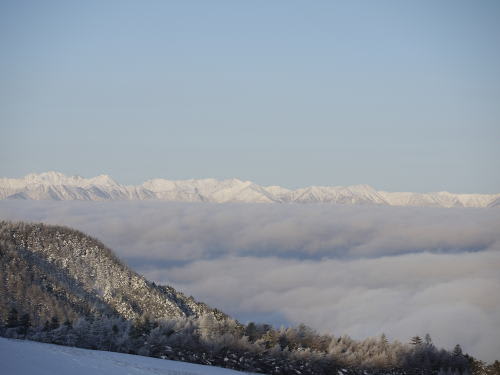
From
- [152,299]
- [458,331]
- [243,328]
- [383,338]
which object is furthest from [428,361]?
[458,331]

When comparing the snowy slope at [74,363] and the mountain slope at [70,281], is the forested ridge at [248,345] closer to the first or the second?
the snowy slope at [74,363]

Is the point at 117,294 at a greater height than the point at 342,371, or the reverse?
the point at 117,294

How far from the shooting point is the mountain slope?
365 ft

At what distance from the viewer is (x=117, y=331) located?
48.4m

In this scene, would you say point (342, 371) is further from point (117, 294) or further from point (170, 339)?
point (117, 294)

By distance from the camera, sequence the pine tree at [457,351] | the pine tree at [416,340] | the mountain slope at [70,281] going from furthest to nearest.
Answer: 1. the mountain slope at [70,281]
2. the pine tree at [416,340]
3. the pine tree at [457,351]

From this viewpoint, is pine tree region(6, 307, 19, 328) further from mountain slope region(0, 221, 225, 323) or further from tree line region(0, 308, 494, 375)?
mountain slope region(0, 221, 225, 323)

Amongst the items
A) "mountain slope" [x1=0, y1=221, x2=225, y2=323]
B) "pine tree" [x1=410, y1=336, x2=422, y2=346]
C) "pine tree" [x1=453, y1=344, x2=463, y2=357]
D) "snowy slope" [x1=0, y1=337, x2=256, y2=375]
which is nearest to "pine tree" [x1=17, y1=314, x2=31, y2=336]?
"snowy slope" [x1=0, y1=337, x2=256, y2=375]

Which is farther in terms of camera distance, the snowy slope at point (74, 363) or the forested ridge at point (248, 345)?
the forested ridge at point (248, 345)

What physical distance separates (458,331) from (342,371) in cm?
14604

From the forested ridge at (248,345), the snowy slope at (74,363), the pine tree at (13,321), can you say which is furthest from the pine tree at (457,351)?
the pine tree at (13,321)

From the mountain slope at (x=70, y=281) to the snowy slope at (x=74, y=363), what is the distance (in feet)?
226

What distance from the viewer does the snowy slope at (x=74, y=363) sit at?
30797 mm

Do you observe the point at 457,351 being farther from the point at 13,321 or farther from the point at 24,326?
the point at 13,321
